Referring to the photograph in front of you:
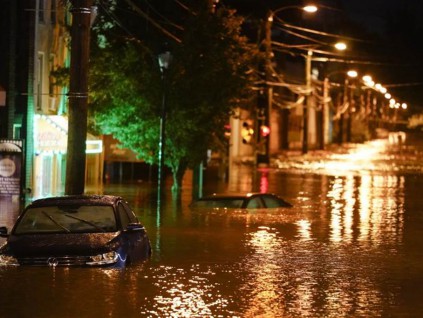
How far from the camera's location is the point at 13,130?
30.5 meters

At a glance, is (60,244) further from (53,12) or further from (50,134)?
(53,12)

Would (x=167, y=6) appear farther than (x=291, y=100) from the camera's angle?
No

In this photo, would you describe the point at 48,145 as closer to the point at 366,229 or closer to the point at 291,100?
the point at 366,229

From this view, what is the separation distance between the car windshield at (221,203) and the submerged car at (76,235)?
12513mm

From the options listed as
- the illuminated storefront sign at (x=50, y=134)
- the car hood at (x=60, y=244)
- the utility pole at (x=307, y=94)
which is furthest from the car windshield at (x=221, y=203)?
the utility pole at (x=307, y=94)

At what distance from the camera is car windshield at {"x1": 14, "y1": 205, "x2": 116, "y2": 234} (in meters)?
13.4

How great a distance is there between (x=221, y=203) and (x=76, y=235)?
14.6m

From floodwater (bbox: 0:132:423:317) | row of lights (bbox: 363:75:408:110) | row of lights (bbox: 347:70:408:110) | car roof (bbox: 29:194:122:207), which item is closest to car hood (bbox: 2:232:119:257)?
floodwater (bbox: 0:132:423:317)

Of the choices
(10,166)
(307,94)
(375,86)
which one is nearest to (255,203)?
(10,166)

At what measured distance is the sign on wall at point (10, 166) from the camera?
1077 inches

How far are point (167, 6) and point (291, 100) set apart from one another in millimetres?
48231

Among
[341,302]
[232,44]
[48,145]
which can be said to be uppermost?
[232,44]

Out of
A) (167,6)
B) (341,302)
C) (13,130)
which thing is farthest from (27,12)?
(341,302)

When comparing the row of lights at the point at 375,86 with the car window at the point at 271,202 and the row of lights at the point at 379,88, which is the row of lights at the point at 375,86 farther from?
the car window at the point at 271,202
